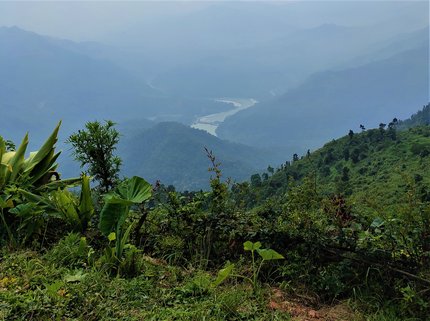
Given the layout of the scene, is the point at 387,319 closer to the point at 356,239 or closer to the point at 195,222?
the point at 356,239

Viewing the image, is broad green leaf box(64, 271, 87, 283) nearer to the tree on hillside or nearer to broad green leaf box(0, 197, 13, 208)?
broad green leaf box(0, 197, 13, 208)

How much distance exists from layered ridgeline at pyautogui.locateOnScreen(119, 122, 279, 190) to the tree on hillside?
131848 millimetres

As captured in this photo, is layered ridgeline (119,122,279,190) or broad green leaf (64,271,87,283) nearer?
broad green leaf (64,271,87,283)

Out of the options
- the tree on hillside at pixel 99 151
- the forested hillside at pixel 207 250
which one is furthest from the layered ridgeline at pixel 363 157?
the forested hillside at pixel 207 250

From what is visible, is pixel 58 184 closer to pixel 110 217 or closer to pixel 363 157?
pixel 110 217

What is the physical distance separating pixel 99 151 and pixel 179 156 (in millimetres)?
164409

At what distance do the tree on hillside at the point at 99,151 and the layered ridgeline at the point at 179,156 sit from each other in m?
132

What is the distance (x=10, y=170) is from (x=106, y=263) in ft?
5.69

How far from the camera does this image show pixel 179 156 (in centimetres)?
16825

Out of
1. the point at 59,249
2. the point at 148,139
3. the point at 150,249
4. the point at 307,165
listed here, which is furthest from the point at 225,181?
the point at 148,139

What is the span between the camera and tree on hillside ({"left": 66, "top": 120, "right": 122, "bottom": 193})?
14.1ft

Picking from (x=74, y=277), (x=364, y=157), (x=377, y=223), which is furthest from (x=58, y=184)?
(x=364, y=157)

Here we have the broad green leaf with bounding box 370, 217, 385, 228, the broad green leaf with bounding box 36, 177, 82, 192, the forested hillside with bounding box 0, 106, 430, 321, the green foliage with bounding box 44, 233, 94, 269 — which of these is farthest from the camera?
the broad green leaf with bounding box 36, 177, 82, 192

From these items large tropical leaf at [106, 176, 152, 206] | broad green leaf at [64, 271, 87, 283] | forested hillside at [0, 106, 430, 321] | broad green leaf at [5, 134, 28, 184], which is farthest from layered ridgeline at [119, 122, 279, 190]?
broad green leaf at [64, 271, 87, 283]
